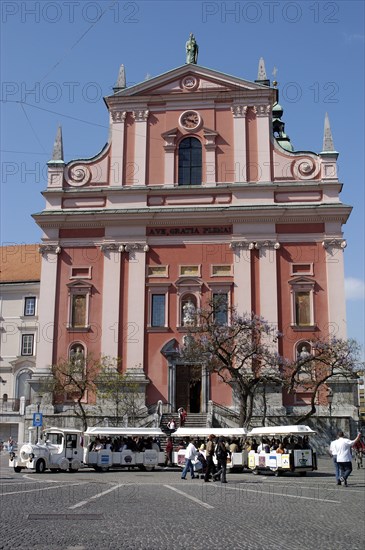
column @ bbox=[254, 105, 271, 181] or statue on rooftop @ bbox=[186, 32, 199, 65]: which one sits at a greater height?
statue on rooftop @ bbox=[186, 32, 199, 65]

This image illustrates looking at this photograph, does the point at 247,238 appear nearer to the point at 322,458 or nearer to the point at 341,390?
the point at 341,390

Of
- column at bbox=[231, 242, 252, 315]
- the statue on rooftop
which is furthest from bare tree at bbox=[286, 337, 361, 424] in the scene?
the statue on rooftop

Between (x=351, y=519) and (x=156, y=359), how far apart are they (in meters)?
28.0

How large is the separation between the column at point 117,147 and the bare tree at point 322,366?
16027 mm

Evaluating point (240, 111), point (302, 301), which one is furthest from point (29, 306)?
point (302, 301)

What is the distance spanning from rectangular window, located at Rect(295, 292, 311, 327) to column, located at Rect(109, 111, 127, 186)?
43.5 feet

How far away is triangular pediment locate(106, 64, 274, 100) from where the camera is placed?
143ft

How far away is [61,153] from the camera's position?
4478 cm

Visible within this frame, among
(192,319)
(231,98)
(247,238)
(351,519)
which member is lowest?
(351,519)

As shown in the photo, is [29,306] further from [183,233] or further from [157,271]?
[183,233]

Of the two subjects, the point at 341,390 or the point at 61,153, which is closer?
the point at 341,390

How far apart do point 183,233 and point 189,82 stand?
10255mm

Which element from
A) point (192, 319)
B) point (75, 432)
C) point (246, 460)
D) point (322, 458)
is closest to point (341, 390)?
point (322, 458)

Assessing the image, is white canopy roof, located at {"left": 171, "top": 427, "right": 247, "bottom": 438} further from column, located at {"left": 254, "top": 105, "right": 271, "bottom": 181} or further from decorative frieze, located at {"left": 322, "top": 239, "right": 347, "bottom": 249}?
column, located at {"left": 254, "top": 105, "right": 271, "bottom": 181}
